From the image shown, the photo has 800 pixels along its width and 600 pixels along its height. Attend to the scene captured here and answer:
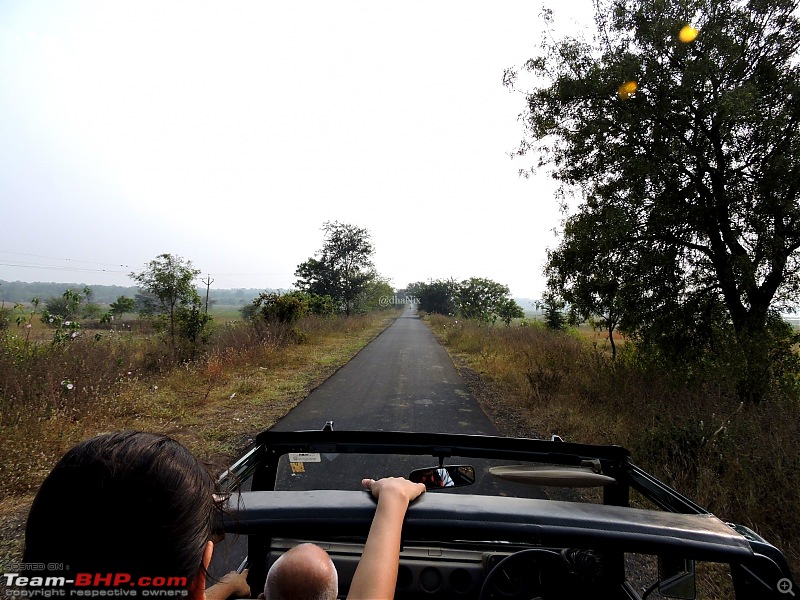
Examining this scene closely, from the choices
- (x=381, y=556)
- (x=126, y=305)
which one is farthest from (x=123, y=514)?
(x=126, y=305)

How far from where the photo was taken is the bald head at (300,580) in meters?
0.92

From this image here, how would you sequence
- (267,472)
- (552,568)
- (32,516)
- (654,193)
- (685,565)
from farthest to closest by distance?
(654,193) → (267,472) → (552,568) → (685,565) → (32,516)

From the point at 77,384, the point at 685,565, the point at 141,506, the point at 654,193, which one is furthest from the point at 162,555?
the point at 654,193

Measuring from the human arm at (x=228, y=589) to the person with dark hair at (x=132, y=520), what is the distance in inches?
12.6

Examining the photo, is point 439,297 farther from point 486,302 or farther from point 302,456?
point 302,456

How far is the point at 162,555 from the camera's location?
0.86 m

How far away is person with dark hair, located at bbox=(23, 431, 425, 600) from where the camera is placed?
80 centimetres

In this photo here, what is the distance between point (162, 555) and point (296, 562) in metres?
0.27

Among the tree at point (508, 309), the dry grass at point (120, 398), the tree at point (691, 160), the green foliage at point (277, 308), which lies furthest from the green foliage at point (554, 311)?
the tree at point (508, 309)

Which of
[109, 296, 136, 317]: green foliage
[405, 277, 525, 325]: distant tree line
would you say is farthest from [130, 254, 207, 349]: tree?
[405, 277, 525, 325]: distant tree line

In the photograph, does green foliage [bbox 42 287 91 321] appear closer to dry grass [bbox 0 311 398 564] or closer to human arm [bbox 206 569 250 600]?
dry grass [bbox 0 311 398 564]

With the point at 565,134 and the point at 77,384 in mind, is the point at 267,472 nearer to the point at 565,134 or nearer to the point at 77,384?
the point at 77,384

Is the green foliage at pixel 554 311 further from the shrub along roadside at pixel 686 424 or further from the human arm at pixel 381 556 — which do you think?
the human arm at pixel 381 556

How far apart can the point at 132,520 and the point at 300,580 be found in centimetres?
36
